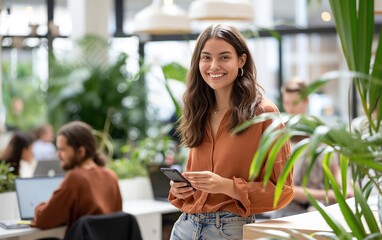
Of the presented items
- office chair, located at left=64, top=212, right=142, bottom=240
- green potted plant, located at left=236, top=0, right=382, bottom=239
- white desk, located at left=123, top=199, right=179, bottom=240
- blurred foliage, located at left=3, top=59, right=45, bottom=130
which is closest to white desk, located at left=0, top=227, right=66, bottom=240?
office chair, located at left=64, top=212, right=142, bottom=240

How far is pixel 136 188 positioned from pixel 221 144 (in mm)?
3949

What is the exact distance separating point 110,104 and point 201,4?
4880 mm

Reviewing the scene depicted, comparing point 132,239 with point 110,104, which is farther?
point 110,104

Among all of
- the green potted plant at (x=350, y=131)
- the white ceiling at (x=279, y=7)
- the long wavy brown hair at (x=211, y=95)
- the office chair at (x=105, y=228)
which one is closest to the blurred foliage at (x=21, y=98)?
the white ceiling at (x=279, y=7)

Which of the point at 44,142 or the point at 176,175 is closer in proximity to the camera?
the point at 176,175

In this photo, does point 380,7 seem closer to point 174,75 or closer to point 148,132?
point 174,75

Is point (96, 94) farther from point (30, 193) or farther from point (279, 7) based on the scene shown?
point (30, 193)

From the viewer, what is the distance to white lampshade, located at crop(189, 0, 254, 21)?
265 inches

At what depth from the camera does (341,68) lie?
11.8 metres

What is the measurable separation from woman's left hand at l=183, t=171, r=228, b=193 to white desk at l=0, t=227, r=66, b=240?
2.25m

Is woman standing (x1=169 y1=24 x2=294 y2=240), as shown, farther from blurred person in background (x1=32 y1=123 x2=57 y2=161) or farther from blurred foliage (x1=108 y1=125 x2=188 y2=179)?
blurred person in background (x1=32 y1=123 x2=57 y2=161)

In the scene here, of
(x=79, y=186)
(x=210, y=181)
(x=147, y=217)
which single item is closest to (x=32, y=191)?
(x=79, y=186)

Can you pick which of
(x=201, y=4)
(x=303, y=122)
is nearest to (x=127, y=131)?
(x=201, y=4)

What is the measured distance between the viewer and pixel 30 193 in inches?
221
